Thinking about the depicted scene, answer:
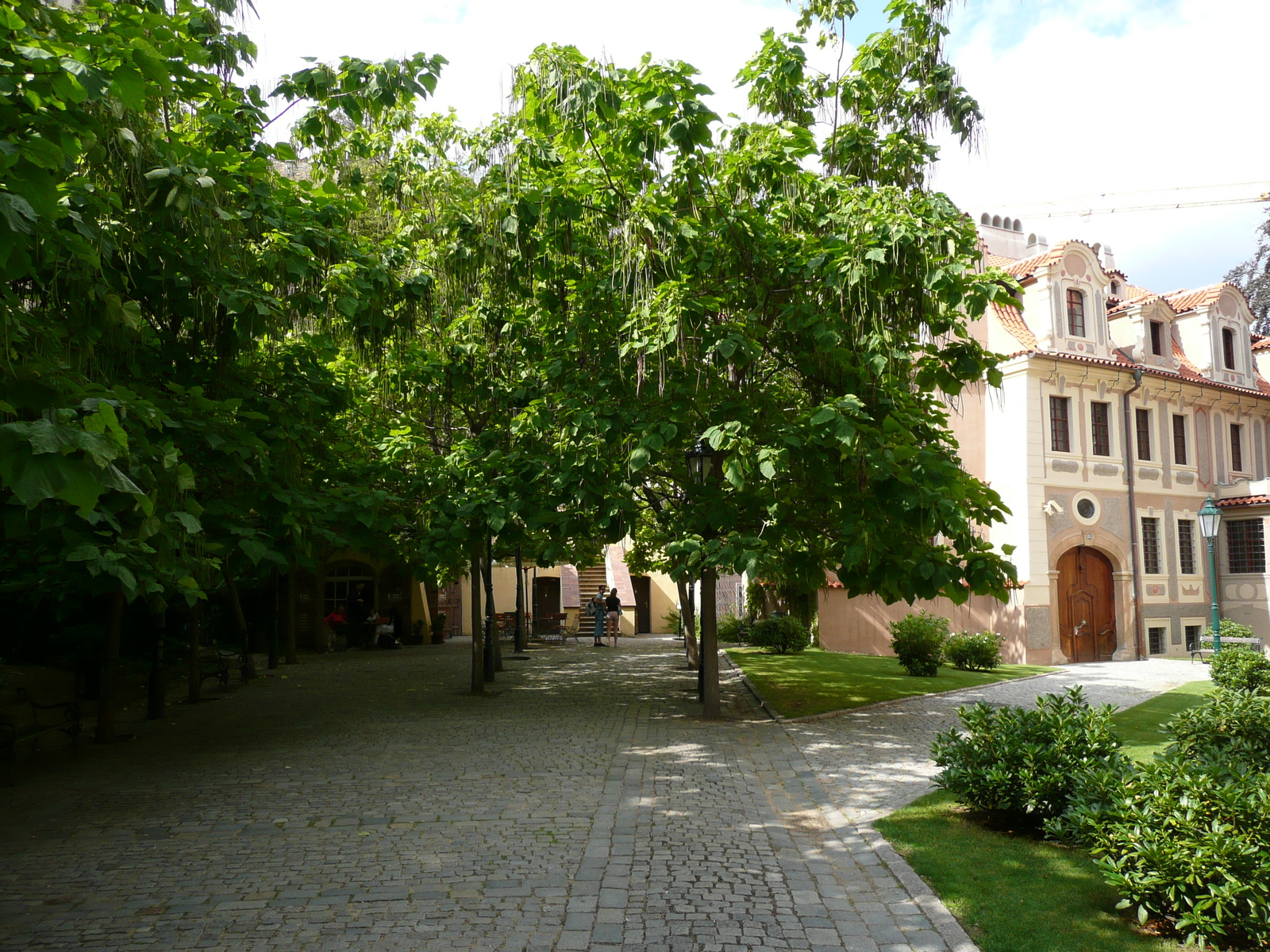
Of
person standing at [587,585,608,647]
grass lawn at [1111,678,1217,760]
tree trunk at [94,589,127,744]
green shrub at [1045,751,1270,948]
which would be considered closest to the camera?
green shrub at [1045,751,1270,948]

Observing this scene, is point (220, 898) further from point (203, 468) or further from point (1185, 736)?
point (1185, 736)

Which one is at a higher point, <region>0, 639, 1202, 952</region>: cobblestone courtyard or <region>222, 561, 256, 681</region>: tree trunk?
<region>222, 561, 256, 681</region>: tree trunk

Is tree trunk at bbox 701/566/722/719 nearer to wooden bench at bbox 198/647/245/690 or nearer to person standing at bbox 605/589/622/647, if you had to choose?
wooden bench at bbox 198/647/245/690

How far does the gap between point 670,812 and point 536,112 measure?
7704mm

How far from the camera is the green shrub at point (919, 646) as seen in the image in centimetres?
1892

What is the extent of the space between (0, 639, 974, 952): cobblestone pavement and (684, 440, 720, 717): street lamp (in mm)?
618

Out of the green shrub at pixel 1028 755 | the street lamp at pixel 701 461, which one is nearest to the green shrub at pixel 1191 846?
the green shrub at pixel 1028 755

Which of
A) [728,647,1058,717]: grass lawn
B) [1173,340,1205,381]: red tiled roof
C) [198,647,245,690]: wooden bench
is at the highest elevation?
[1173,340,1205,381]: red tiled roof

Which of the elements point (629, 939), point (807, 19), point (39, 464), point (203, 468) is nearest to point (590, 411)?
point (203, 468)

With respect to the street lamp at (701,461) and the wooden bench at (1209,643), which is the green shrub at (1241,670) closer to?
the street lamp at (701,461)

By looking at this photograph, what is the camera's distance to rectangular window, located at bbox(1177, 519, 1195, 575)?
2631cm

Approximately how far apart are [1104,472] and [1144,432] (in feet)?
7.07

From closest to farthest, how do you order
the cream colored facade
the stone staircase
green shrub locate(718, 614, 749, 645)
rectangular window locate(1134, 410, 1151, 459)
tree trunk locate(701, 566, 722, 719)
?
tree trunk locate(701, 566, 722, 719) < rectangular window locate(1134, 410, 1151, 459) < green shrub locate(718, 614, 749, 645) < the cream colored facade < the stone staircase

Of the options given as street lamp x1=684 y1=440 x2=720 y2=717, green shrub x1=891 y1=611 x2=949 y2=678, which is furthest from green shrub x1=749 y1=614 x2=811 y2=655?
street lamp x1=684 y1=440 x2=720 y2=717
